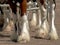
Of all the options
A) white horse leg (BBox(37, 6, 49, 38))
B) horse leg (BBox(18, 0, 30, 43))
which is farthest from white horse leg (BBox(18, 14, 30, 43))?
white horse leg (BBox(37, 6, 49, 38))

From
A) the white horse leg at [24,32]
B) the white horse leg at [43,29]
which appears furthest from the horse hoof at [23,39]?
the white horse leg at [43,29]

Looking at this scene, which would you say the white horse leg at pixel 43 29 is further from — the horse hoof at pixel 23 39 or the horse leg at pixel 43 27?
the horse hoof at pixel 23 39

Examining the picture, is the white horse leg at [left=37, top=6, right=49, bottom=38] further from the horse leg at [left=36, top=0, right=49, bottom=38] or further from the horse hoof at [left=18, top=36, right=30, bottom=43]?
the horse hoof at [left=18, top=36, right=30, bottom=43]

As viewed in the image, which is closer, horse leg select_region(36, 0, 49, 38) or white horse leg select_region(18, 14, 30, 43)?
white horse leg select_region(18, 14, 30, 43)

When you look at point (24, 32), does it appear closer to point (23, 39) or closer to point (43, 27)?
point (23, 39)

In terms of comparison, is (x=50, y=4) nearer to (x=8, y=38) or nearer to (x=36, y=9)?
(x=8, y=38)

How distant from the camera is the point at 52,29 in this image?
17.9 feet

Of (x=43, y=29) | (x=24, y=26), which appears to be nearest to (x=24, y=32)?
(x=24, y=26)

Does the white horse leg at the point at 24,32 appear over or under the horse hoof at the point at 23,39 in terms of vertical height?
over

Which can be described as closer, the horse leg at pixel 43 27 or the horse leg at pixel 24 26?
the horse leg at pixel 24 26

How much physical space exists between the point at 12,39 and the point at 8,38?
370 mm

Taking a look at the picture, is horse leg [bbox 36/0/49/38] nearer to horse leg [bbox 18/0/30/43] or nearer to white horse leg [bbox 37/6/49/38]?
white horse leg [bbox 37/6/49/38]

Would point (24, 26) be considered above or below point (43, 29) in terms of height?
above

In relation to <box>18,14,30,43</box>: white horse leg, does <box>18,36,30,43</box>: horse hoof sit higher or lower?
lower
